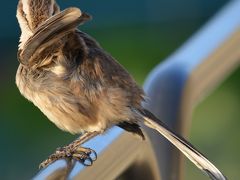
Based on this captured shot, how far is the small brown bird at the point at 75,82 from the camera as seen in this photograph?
2.78 m

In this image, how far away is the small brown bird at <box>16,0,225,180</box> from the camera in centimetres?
278

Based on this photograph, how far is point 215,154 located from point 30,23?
3848 millimetres

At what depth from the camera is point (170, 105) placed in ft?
7.93

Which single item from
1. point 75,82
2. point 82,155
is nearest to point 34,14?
point 75,82

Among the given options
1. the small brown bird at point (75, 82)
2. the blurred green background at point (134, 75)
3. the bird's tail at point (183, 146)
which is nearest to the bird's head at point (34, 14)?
the small brown bird at point (75, 82)

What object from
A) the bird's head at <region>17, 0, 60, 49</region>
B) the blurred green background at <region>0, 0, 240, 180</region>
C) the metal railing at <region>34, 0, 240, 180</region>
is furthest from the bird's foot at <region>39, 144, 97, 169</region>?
the blurred green background at <region>0, 0, 240, 180</region>

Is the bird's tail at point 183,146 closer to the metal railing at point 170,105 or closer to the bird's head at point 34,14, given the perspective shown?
the metal railing at point 170,105

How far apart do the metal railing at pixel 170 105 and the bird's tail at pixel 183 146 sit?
2 centimetres

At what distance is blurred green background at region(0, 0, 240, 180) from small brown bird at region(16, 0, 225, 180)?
9.93 ft

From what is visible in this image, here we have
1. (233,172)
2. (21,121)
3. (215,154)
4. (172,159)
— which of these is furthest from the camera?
(21,121)

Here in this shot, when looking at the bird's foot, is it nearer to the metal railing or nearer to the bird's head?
the metal railing

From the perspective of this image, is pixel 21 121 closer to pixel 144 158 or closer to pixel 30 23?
pixel 30 23

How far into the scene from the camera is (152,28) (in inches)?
390

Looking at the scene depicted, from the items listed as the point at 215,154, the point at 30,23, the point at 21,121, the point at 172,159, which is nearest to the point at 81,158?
the point at 172,159
